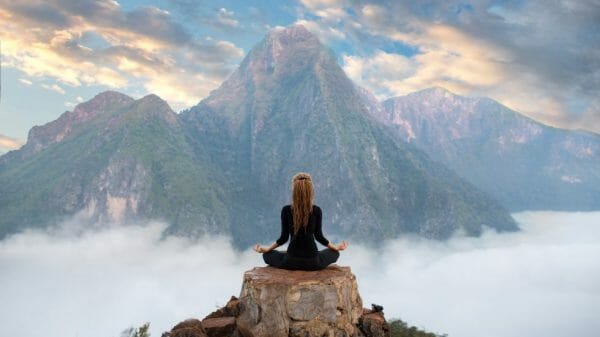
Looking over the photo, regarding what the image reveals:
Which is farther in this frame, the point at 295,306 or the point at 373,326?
the point at 373,326

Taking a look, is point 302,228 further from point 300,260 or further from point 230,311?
point 230,311

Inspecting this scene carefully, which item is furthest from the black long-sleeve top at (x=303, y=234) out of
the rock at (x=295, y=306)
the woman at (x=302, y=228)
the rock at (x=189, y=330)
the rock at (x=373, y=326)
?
the rock at (x=189, y=330)

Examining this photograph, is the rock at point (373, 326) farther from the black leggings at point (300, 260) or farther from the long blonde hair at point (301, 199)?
the long blonde hair at point (301, 199)

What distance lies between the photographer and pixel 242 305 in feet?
37.6

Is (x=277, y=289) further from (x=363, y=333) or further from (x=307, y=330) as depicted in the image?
(x=363, y=333)

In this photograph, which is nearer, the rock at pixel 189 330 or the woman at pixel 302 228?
the rock at pixel 189 330

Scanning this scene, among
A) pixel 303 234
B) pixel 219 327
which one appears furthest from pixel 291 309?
pixel 303 234

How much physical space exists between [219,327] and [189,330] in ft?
3.52

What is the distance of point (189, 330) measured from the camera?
9.21 m

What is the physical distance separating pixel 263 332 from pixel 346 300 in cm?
226

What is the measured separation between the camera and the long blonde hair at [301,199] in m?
11.6

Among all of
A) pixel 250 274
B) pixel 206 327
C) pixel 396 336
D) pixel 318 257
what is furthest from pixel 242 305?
pixel 396 336

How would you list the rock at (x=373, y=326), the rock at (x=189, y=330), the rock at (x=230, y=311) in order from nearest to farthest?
the rock at (x=189, y=330) → the rock at (x=230, y=311) → the rock at (x=373, y=326)

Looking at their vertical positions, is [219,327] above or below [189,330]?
above
